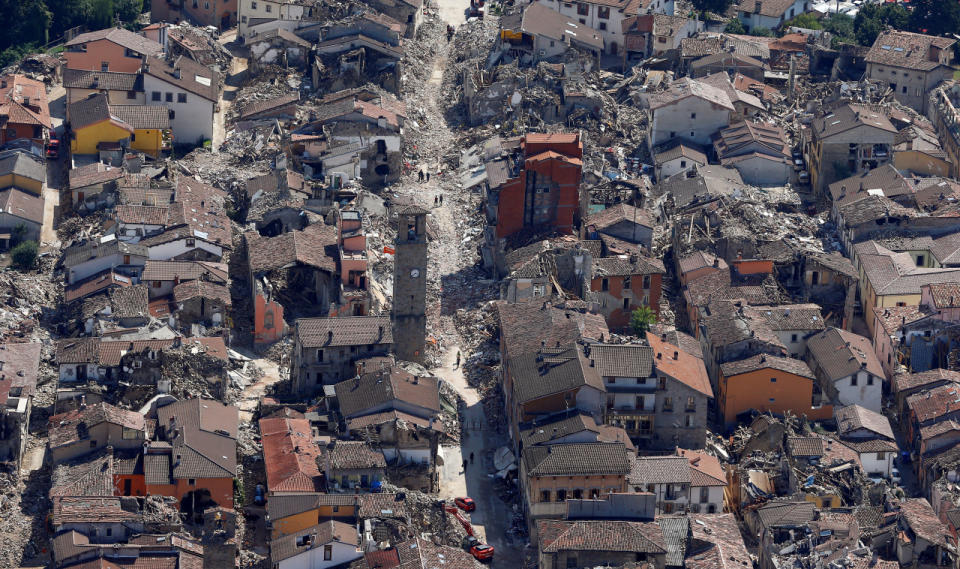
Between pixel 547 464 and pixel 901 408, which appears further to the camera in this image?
pixel 901 408

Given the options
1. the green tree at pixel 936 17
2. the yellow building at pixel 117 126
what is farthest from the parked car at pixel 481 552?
the green tree at pixel 936 17

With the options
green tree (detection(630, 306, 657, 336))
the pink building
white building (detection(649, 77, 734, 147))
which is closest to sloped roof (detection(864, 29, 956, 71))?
white building (detection(649, 77, 734, 147))

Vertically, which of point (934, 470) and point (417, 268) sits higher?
point (417, 268)

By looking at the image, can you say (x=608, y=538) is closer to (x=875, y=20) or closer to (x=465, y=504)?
(x=465, y=504)

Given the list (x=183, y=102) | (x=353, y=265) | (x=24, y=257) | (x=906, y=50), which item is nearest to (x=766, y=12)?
(x=906, y=50)

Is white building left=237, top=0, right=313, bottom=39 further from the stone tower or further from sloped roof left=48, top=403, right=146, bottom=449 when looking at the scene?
sloped roof left=48, top=403, right=146, bottom=449

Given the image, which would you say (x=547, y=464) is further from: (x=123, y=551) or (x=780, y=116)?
(x=780, y=116)

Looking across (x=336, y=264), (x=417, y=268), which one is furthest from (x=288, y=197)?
(x=417, y=268)
